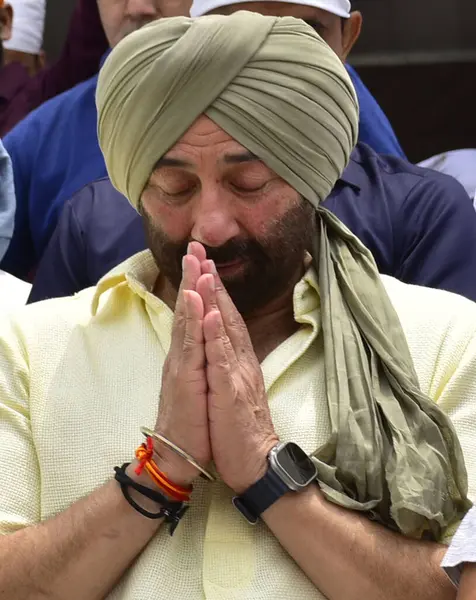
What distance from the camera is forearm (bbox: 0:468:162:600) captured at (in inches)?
97.8

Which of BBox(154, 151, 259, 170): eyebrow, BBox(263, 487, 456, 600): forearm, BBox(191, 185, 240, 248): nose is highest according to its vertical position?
BBox(154, 151, 259, 170): eyebrow

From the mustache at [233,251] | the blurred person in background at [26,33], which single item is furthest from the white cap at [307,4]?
the blurred person in background at [26,33]

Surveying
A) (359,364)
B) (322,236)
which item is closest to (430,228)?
(322,236)

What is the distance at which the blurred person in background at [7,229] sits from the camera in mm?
3537

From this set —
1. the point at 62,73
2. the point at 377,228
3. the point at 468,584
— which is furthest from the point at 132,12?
the point at 468,584

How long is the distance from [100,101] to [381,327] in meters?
0.74

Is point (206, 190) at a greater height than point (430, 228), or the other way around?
point (206, 190)

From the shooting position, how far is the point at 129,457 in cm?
262

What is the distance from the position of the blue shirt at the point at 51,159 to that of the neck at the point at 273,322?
1.38 metres

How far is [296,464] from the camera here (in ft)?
8.21

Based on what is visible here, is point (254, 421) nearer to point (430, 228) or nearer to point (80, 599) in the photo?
point (80, 599)

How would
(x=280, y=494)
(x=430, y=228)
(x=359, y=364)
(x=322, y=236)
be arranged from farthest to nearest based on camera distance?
1. (x=430, y=228)
2. (x=322, y=236)
3. (x=359, y=364)
4. (x=280, y=494)

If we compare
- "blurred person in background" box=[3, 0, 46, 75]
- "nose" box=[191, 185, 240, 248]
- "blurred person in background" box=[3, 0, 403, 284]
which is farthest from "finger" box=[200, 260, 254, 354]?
"blurred person in background" box=[3, 0, 46, 75]

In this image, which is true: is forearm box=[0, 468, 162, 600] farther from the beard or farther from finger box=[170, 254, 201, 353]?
the beard
